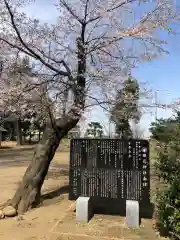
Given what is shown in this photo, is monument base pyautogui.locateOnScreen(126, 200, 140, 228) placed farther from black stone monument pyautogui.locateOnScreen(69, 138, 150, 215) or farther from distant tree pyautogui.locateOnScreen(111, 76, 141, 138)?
distant tree pyautogui.locateOnScreen(111, 76, 141, 138)

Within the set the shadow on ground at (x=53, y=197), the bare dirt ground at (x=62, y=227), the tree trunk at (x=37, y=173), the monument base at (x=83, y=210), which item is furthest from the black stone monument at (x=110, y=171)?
the shadow on ground at (x=53, y=197)

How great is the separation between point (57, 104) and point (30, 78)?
3.22ft

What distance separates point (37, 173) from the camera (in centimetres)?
750

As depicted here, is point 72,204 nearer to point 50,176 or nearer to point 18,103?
point 18,103

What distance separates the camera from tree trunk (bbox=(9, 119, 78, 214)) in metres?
7.18

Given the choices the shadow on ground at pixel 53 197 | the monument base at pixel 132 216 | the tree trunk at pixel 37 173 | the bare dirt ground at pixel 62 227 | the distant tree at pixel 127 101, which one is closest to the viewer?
the bare dirt ground at pixel 62 227

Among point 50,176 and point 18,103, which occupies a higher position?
point 18,103

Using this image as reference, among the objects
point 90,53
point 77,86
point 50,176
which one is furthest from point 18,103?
point 50,176

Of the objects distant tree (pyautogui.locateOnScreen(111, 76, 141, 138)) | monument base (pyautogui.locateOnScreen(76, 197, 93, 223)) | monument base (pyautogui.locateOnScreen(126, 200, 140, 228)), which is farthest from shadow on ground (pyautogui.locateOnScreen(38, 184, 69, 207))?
distant tree (pyautogui.locateOnScreen(111, 76, 141, 138))

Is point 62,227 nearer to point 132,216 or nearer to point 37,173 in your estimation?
point 132,216

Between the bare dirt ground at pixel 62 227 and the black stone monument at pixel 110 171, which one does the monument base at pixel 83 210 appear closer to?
the bare dirt ground at pixel 62 227

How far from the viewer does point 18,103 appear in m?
8.30

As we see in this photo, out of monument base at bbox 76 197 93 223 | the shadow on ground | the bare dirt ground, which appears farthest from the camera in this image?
the shadow on ground

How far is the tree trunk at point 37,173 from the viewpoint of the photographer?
7.18m
